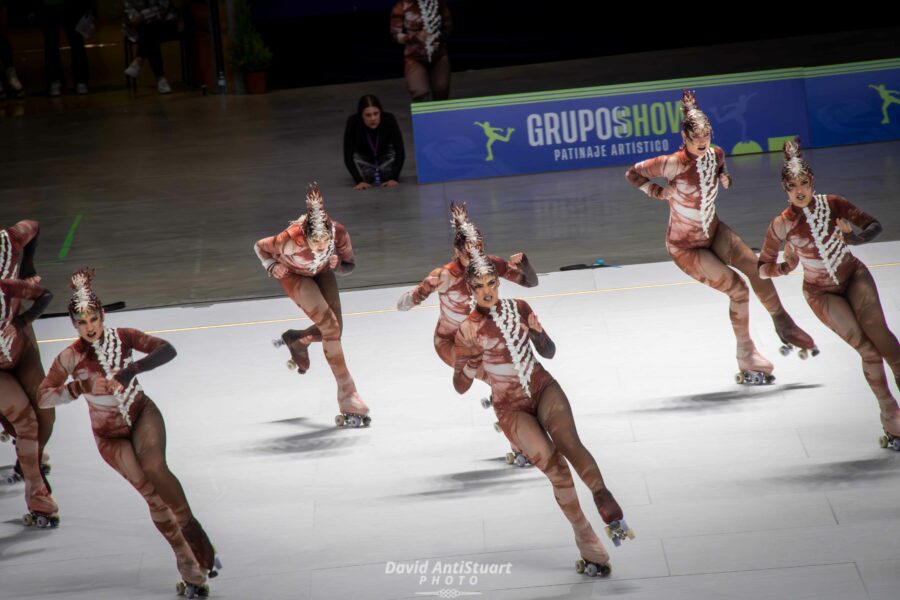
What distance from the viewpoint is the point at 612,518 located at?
6762 millimetres

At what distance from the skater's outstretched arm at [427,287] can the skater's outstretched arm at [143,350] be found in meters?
1.65

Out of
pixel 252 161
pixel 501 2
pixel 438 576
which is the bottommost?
pixel 438 576

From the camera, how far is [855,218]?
320 inches

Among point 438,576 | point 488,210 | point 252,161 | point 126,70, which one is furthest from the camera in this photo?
point 126,70

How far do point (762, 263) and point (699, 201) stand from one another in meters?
0.79

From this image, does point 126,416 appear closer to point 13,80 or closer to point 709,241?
point 709,241

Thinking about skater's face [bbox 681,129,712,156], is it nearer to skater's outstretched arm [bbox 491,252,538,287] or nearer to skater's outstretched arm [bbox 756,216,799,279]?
skater's outstretched arm [bbox 756,216,799,279]

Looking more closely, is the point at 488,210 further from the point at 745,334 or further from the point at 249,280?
the point at 745,334

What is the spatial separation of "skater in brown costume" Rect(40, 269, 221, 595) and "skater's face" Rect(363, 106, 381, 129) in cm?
792

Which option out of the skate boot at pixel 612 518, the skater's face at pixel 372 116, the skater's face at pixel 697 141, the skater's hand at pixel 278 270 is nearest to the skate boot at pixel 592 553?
the skate boot at pixel 612 518

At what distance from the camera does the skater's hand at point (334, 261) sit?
29.9 feet

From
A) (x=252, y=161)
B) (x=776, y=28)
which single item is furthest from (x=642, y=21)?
(x=252, y=161)

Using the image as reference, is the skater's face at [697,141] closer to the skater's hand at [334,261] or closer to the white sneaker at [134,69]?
the skater's hand at [334,261]

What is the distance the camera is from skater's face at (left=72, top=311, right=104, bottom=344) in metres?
7.01
